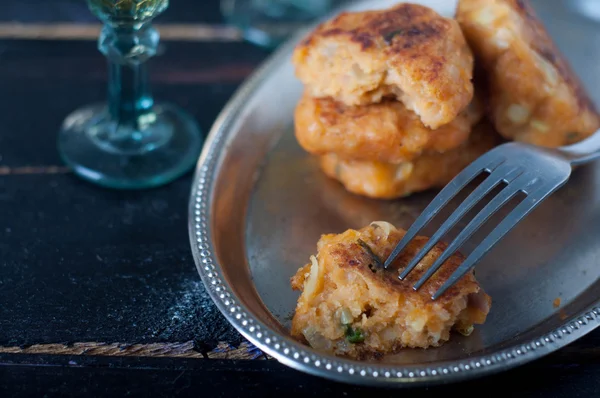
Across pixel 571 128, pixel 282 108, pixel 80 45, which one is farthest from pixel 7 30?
pixel 571 128

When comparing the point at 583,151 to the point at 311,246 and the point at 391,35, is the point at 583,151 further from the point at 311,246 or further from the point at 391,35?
the point at 311,246

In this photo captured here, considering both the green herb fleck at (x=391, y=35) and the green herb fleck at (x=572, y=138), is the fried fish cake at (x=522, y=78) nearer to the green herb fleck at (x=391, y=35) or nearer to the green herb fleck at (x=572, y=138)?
the green herb fleck at (x=572, y=138)

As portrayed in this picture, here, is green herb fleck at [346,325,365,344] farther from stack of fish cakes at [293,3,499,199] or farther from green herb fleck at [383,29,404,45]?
green herb fleck at [383,29,404,45]

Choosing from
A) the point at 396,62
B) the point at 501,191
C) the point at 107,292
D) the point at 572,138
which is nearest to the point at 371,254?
the point at 501,191

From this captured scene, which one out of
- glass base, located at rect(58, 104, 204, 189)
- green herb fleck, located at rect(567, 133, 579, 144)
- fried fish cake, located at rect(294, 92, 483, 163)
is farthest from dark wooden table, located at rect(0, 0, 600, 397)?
green herb fleck, located at rect(567, 133, 579, 144)

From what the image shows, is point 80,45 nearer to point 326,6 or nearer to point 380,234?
point 326,6

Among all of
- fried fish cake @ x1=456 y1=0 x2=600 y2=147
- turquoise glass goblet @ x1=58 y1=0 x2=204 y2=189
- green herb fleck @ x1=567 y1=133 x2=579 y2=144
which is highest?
fried fish cake @ x1=456 y1=0 x2=600 y2=147
